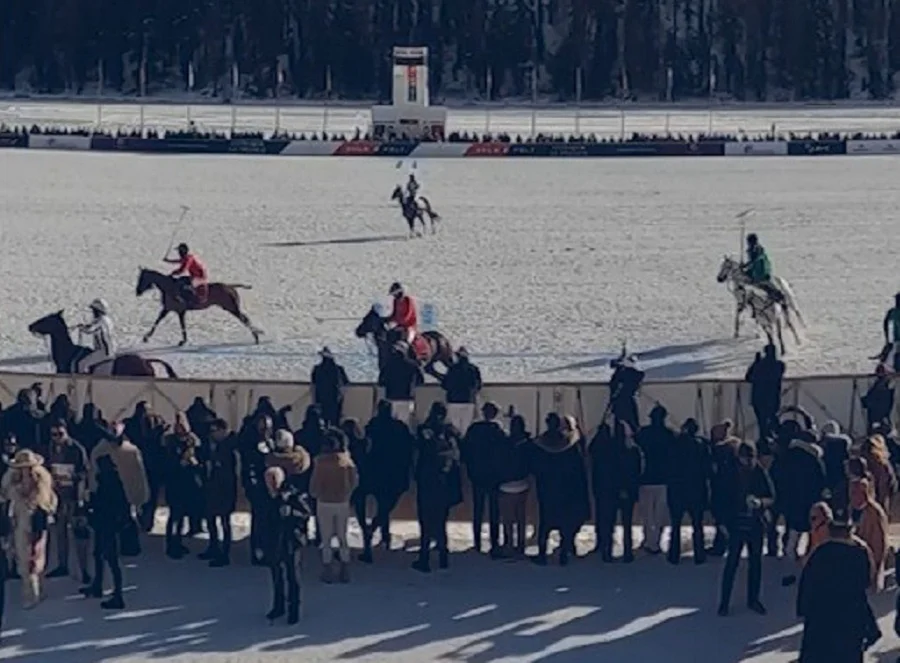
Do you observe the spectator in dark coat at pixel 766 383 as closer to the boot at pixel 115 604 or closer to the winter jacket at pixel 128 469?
the winter jacket at pixel 128 469

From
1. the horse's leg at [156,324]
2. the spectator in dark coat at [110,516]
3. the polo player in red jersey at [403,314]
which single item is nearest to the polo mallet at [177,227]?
the horse's leg at [156,324]

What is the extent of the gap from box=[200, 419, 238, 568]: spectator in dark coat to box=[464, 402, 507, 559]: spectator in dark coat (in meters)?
1.69

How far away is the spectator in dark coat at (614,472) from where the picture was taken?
1430cm

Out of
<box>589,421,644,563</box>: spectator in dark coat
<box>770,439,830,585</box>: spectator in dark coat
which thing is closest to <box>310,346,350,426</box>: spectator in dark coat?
<box>589,421,644,563</box>: spectator in dark coat

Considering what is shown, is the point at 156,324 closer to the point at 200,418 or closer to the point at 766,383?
the point at 200,418

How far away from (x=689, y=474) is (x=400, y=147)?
132ft

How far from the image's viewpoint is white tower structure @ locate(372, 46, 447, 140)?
57.1 metres

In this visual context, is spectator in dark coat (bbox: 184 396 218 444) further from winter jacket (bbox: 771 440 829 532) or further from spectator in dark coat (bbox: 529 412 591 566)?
winter jacket (bbox: 771 440 829 532)

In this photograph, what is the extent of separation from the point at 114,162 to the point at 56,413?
3507 cm

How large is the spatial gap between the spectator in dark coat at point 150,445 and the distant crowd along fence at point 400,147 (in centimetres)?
3804

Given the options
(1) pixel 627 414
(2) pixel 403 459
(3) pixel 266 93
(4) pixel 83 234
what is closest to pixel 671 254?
(4) pixel 83 234

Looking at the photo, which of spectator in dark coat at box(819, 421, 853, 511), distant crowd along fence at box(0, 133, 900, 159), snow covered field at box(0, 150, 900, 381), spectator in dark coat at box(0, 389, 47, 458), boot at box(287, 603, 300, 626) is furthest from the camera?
distant crowd along fence at box(0, 133, 900, 159)

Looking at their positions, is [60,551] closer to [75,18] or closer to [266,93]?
[266,93]

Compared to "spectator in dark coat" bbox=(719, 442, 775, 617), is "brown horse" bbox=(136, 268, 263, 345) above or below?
above
